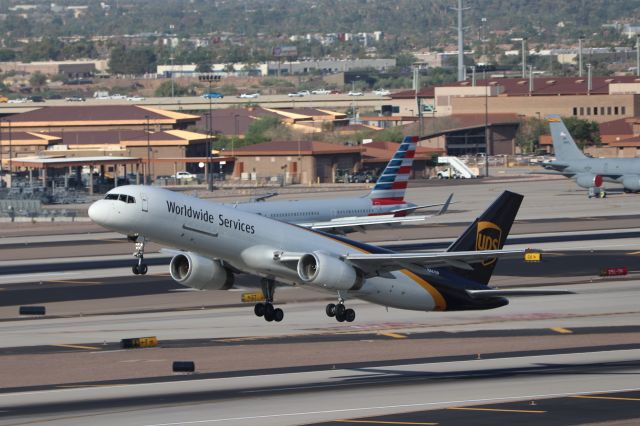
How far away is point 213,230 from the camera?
203ft

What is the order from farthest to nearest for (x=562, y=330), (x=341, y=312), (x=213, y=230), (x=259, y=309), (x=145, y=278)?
1. (x=145, y=278)
2. (x=562, y=330)
3. (x=259, y=309)
4. (x=341, y=312)
5. (x=213, y=230)

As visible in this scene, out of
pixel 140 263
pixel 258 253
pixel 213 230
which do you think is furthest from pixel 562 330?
pixel 140 263

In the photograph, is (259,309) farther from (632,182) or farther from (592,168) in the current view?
(632,182)

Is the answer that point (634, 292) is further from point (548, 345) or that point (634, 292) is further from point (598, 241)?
point (598, 241)

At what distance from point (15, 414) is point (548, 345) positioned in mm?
31805

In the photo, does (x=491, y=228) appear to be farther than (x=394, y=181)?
No

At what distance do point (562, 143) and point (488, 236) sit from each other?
110 meters

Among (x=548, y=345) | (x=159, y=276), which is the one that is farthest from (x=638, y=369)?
(x=159, y=276)

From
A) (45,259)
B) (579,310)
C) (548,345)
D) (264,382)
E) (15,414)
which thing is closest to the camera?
(15,414)

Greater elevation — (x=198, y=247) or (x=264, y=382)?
(x=198, y=247)

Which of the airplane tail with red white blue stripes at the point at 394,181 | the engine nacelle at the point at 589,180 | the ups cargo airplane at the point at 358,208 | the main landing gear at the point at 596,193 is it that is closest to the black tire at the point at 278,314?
the ups cargo airplane at the point at 358,208

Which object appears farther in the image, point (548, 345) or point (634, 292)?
point (634, 292)

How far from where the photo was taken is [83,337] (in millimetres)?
82125

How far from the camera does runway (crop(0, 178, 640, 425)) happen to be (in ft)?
198
